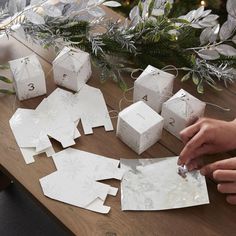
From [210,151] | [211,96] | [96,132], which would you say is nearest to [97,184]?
[96,132]

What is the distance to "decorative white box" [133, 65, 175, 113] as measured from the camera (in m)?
1.07

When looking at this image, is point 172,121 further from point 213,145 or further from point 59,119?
point 59,119

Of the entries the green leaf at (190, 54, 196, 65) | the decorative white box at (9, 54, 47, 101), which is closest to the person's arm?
the green leaf at (190, 54, 196, 65)

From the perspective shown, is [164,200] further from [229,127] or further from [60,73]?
[60,73]

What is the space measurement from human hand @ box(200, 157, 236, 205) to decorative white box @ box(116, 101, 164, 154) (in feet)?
0.51

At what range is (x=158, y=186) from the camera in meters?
0.96

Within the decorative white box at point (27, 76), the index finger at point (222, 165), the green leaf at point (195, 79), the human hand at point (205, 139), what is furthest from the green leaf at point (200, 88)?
the decorative white box at point (27, 76)

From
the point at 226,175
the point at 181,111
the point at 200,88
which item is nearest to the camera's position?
the point at 226,175

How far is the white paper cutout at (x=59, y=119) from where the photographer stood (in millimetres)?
1027

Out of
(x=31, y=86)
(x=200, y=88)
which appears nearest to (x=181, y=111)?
(x=200, y=88)

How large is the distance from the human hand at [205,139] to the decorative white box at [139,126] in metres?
0.07

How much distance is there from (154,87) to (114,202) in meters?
0.32

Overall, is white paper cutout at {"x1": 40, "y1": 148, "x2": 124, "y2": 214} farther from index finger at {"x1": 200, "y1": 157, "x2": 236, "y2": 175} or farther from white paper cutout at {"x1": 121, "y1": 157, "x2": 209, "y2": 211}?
index finger at {"x1": 200, "y1": 157, "x2": 236, "y2": 175}

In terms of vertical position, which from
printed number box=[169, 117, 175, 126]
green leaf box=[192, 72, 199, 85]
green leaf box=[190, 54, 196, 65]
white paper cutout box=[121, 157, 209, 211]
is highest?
green leaf box=[190, 54, 196, 65]
